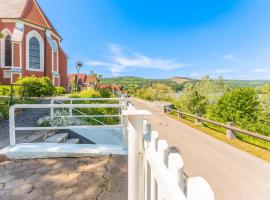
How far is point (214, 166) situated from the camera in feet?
15.9

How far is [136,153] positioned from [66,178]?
5.77 feet

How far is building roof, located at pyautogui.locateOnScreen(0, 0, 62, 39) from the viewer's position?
19.8 metres

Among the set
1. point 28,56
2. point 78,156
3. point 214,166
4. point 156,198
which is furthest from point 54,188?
point 28,56

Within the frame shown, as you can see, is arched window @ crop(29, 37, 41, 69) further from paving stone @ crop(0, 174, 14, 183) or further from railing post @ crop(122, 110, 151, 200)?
railing post @ crop(122, 110, 151, 200)

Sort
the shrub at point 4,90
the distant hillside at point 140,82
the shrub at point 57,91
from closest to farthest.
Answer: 1. the shrub at point 4,90
2. the shrub at point 57,91
3. the distant hillside at point 140,82

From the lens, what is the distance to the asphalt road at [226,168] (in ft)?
12.0

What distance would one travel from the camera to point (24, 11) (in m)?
20.4

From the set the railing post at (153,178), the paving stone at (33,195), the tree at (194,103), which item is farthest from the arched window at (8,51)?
the railing post at (153,178)

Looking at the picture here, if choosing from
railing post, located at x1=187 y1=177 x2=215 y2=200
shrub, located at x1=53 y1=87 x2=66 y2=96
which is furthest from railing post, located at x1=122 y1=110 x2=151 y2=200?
shrub, located at x1=53 y1=87 x2=66 y2=96

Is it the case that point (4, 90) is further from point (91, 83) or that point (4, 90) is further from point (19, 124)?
point (19, 124)

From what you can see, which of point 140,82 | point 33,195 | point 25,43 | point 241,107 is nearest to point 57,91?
point 25,43

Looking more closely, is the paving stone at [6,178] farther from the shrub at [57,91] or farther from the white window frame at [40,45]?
the white window frame at [40,45]

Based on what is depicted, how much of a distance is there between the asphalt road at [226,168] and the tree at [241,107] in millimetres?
5433

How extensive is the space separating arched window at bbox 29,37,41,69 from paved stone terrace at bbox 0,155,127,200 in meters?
20.2
